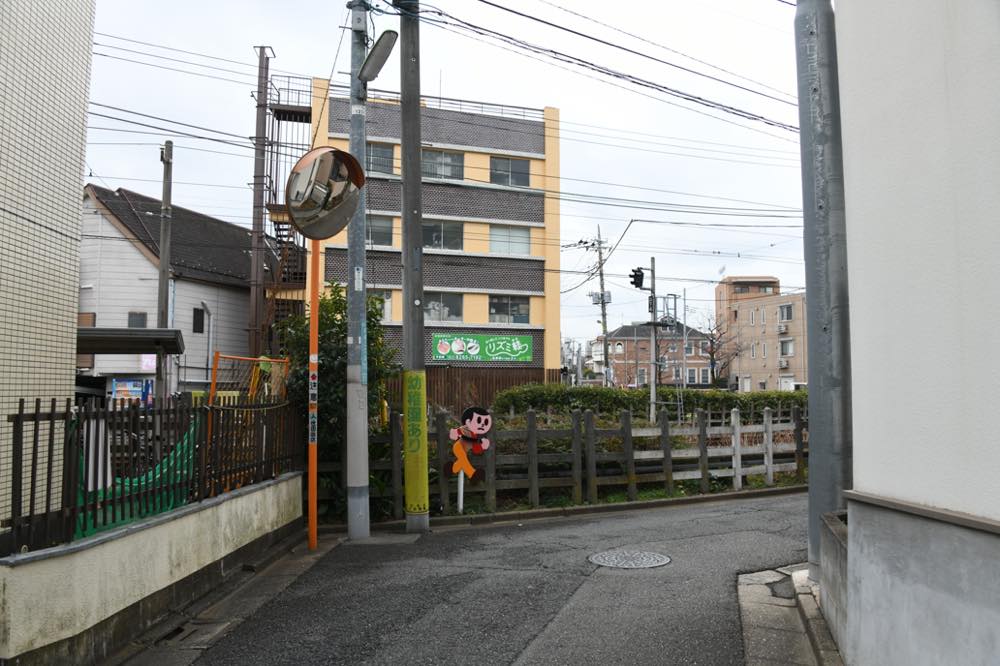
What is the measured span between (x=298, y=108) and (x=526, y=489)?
22.8 meters

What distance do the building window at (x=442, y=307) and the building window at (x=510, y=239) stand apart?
10.2 feet

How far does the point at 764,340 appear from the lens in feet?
225

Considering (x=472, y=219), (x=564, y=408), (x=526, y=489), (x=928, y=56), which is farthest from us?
(x=472, y=219)

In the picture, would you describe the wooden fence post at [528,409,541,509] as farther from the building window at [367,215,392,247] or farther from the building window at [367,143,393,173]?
the building window at [367,143,393,173]

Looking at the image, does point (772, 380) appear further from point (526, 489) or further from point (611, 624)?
point (611, 624)

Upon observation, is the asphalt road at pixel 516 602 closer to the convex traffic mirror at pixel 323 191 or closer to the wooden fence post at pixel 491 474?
the wooden fence post at pixel 491 474

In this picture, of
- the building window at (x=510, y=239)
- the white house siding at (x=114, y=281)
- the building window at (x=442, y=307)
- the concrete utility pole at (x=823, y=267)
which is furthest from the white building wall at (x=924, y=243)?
the white house siding at (x=114, y=281)

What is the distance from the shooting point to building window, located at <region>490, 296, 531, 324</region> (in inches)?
1265

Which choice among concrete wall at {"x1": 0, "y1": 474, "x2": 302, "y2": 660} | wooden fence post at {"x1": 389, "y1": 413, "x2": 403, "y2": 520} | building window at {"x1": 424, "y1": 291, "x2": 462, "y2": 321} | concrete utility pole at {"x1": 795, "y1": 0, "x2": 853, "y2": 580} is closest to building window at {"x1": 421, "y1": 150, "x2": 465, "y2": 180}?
building window at {"x1": 424, "y1": 291, "x2": 462, "y2": 321}

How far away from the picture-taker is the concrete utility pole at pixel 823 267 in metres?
6.46

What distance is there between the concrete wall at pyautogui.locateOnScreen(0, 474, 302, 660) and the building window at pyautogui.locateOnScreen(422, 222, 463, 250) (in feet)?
81.5

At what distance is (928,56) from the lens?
366 cm

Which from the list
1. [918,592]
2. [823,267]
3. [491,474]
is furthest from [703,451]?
[918,592]

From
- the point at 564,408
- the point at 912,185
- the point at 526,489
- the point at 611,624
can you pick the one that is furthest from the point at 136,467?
the point at 564,408
